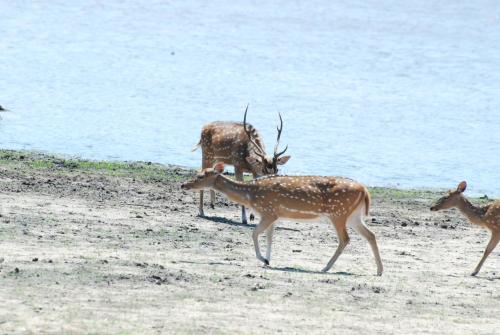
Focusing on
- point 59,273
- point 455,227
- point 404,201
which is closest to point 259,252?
point 59,273

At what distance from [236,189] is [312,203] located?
3.33ft

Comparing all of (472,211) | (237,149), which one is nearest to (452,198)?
(472,211)

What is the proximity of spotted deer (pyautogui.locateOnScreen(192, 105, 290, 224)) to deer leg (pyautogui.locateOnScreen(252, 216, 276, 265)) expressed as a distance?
274cm

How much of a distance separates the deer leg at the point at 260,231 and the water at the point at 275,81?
7.55 meters

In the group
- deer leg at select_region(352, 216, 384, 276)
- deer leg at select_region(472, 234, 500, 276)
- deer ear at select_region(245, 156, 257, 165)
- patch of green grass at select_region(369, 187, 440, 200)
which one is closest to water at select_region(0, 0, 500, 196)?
patch of green grass at select_region(369, 187, 440, 200)

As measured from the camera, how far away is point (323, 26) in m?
46.5

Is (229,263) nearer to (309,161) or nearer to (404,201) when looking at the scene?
(404,201)

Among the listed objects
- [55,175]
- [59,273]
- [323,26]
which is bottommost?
[323,26]

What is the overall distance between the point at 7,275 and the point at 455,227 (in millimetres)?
7724

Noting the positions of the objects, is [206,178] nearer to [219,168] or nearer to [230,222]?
[219,168]

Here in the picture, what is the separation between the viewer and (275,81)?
34406mm

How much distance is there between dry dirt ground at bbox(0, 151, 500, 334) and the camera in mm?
11383

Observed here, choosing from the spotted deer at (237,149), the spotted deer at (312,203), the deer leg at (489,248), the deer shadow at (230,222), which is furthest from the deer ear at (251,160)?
the deer leg at (489,248)

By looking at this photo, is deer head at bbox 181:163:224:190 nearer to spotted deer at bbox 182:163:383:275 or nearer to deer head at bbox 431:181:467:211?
spotted deer at bbox 182:163:383:275
